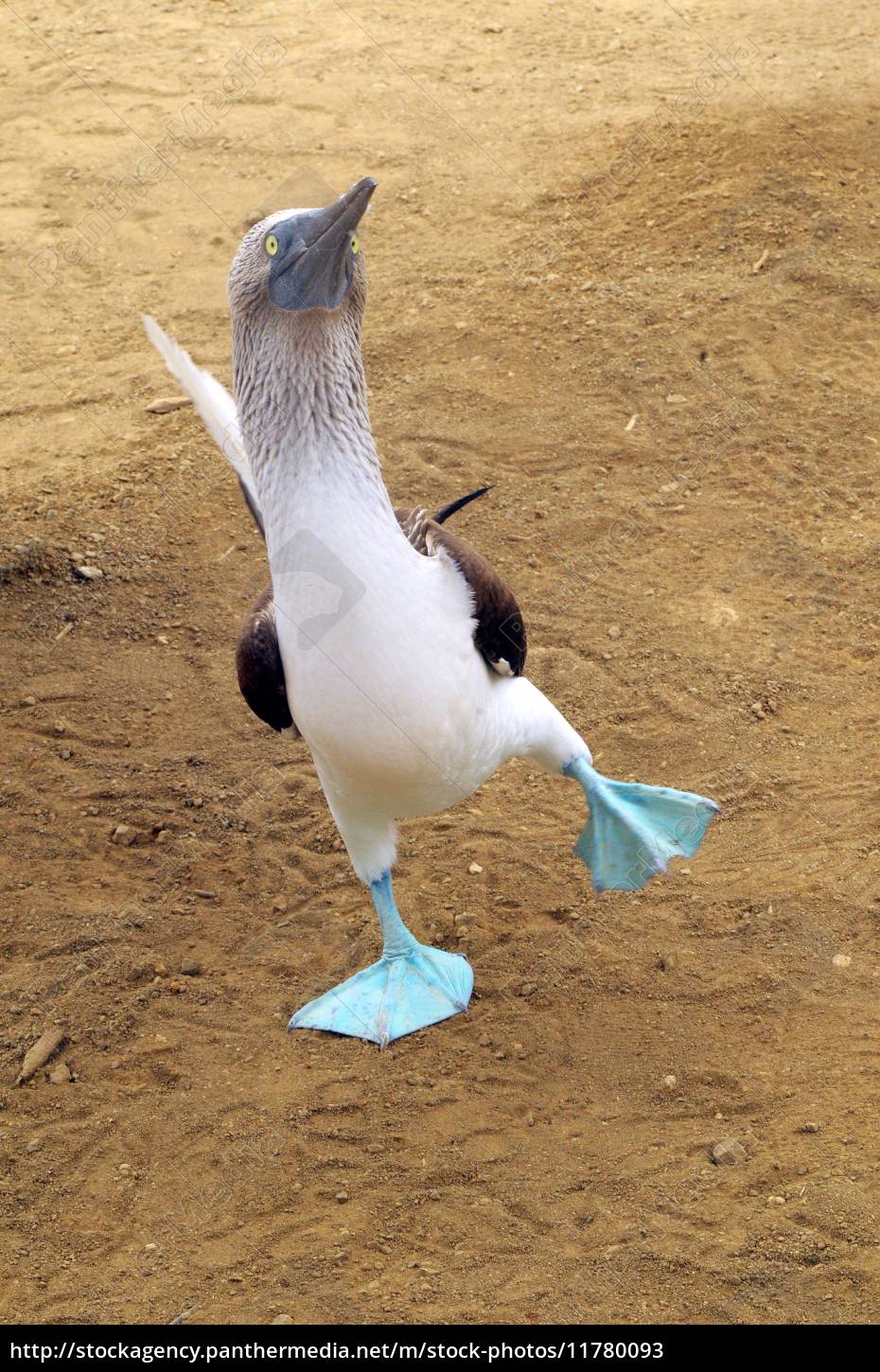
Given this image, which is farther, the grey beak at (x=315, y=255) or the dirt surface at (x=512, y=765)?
the dirt surface at (x=512, y=765)

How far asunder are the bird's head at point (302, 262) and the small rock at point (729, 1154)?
2390mm

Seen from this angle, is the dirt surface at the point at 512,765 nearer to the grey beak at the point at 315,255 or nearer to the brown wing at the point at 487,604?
the brown wing at the point at 487,604

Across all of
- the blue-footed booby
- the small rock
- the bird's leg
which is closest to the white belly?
the blue-footed booby

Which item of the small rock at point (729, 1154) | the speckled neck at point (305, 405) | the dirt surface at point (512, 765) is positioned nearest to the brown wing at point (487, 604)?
the speckled neck at point (305, 405)

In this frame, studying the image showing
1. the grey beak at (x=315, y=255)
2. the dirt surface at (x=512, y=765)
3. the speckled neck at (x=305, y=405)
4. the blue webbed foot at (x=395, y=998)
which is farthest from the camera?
the blue webbed foot at (x=395, y=998)

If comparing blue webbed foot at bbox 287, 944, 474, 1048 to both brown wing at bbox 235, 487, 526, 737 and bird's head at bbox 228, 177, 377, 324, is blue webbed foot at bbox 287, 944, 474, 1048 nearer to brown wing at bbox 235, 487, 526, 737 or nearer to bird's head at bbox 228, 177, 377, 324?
brown wing at bbox 235, 487, 526, 737

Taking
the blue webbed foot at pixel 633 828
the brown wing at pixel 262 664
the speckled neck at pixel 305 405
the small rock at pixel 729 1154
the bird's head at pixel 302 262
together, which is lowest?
the small rock at pixel 729 1154

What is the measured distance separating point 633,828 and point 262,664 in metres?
1.35

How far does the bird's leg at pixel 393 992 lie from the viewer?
4039 millimetres

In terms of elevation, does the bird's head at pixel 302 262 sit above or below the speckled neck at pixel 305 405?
above

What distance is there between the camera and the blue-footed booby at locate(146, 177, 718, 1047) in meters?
3.18

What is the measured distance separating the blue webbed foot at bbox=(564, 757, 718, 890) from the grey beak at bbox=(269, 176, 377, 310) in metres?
1.71

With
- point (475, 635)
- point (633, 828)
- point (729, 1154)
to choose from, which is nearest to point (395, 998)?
point (633, 828)

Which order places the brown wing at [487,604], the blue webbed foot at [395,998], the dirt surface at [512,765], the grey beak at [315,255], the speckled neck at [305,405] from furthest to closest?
1. the blue webbed foot at [395,998]
2. the brown wing at [487,604]
3. the dirt surface at [512,765]
4. the speckled neck at [305,405]
5. the grey beak at [315,255]
